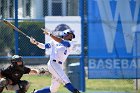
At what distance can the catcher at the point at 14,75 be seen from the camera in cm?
1237

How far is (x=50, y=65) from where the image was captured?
1255cm

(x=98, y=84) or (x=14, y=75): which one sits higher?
(x=14, y=75)

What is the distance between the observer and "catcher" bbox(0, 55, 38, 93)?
12.4m

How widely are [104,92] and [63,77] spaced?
2888 mm

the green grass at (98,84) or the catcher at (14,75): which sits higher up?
the catcher at (14,75)

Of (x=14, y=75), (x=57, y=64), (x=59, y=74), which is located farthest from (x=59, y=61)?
(x=14, y=75)

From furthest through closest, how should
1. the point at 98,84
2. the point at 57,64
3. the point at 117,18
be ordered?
the point at 98,84 → the point at 117,18 → the point at 57,64

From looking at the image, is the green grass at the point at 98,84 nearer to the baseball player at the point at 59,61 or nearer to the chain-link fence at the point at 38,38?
the chain-link fence at the point at 38,38

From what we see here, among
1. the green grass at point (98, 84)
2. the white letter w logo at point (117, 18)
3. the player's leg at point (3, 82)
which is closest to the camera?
the player's leg at point (3, 82)

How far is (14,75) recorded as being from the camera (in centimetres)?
1248

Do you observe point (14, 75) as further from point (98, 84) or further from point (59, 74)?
point (98, 84)

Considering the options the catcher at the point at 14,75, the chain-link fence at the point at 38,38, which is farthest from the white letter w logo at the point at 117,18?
the catcher at the point at 14,75

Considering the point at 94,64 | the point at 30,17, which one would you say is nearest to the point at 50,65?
the point at 94,64

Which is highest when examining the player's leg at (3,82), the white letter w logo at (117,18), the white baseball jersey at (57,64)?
the white letter w logo at (117,18)
